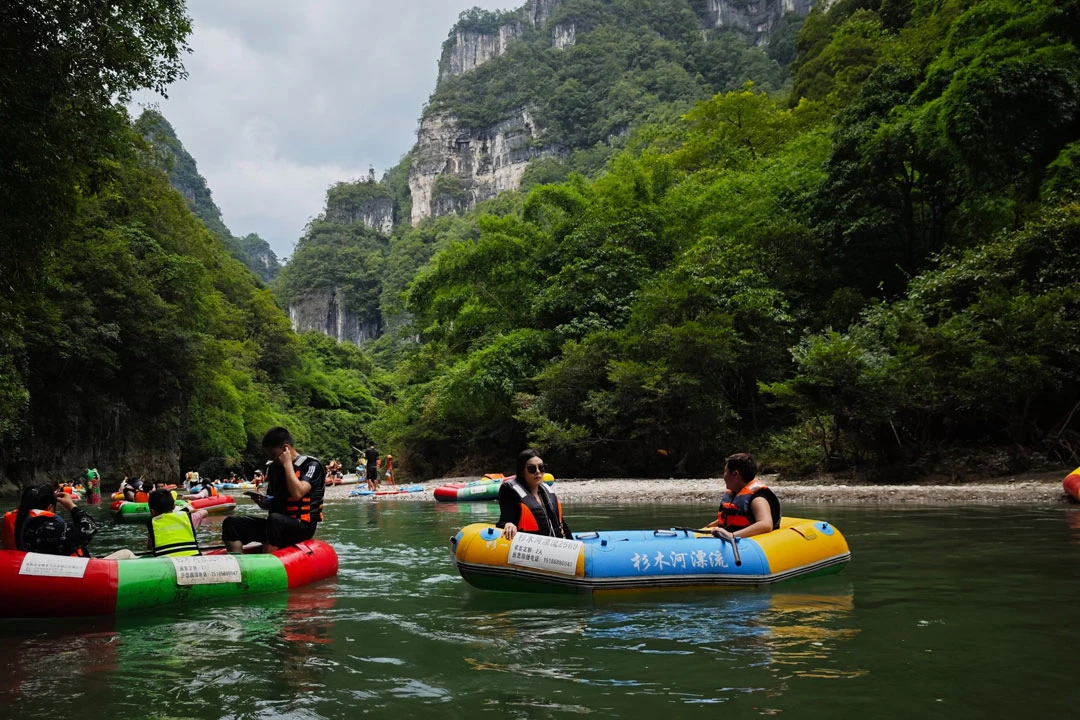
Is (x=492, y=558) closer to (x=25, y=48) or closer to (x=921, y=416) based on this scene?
(x=25, y=48)

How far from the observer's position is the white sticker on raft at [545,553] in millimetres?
6043

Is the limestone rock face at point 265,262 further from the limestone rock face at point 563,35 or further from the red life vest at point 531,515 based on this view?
the red life vest at point 531,515

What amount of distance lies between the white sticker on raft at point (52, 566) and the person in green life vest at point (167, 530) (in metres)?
1.05

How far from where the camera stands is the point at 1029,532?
8.39m

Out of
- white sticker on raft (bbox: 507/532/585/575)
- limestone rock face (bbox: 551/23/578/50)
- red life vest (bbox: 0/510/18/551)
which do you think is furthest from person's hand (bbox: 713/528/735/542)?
limestone rock face (bbox: 551/23/578/50)

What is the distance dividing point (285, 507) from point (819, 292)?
722 inches

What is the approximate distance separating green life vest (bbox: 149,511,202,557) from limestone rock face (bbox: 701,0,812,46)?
108 meters

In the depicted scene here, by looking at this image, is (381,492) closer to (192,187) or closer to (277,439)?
(277,439)

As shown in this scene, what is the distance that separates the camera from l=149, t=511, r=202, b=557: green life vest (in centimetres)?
675

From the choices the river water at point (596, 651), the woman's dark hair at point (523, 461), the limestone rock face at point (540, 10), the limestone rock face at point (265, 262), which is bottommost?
the river water at point (596, 651)

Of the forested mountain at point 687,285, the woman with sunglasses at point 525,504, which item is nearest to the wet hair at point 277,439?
the woman with sunglasses at point 525,504

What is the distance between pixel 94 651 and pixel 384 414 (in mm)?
27101

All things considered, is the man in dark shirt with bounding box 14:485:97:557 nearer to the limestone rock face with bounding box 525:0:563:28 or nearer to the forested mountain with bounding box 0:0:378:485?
the forested mountain with bounding box 0:0:378:485

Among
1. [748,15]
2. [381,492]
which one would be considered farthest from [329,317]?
[381,492]
